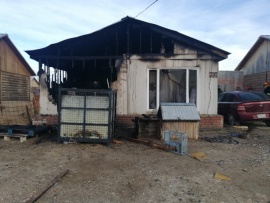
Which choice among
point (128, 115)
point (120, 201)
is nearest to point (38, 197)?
point (120, 201)

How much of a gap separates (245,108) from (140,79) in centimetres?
440

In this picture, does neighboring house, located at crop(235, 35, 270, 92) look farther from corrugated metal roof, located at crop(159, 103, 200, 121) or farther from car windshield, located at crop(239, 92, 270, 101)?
corrugated metal roof, located at crop(159, 103, 200, 121)

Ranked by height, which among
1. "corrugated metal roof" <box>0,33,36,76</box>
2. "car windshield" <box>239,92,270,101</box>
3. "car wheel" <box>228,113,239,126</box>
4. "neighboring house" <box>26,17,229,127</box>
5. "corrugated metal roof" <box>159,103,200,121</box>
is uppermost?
"corrugated metal roof" <box>0,33,36,76</box>

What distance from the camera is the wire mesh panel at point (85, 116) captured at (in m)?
7.87

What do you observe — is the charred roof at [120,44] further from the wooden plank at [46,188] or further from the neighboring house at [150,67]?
the wooden plank at [46,188]

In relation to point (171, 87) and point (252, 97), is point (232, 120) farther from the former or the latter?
point (171, 87)

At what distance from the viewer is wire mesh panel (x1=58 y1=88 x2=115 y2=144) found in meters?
7.87

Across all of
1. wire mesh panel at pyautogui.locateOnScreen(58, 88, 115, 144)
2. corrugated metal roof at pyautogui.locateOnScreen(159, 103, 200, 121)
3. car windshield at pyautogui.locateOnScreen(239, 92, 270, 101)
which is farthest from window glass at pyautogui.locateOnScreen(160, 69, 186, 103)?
wire mesh panel at pyautogui.locateOnScreen(58, 88, 115, 144)

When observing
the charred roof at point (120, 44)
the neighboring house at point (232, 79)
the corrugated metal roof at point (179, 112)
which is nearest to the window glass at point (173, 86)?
the charred roof at point (120, 44)

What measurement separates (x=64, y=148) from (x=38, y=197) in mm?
3411

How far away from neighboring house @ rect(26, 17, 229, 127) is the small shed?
1863 millimetres

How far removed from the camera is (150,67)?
1057cm

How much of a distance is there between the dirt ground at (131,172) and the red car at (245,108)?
10.9 feet

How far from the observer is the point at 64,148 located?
295 inches
